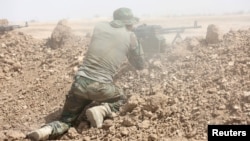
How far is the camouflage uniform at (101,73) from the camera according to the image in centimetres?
466

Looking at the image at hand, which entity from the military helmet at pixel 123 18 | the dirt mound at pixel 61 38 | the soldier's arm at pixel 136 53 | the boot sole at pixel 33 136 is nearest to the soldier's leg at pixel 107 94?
the soldier's arm at pixel 136 53

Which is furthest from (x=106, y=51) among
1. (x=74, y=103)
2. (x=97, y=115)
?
(x=97, y=115)

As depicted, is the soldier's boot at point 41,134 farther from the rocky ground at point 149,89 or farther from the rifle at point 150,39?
the rifle at point 150,39

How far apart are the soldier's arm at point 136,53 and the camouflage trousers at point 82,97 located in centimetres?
68

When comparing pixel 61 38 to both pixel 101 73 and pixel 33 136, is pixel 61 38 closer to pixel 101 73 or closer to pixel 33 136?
pixel 101 73

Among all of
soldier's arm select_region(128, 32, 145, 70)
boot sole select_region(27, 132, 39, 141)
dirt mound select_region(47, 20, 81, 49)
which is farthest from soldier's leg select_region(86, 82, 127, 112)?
dirt mound select_region(47, 20, 81, 49)

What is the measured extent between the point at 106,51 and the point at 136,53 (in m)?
0.56

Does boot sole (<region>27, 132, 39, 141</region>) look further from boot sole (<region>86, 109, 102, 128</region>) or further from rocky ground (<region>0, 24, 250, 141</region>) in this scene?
boot sole (<region>86, 109, 102, 128</region>)

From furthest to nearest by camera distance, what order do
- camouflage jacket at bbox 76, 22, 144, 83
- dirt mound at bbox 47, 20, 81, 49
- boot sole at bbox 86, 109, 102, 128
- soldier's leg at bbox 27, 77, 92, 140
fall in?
dirt mound at bbox 47, 20, 81, 49 → camouflage jacket at bbox 76, 22, 144, 83 → soldier's leg at bbox 27, 77, 92, 140 → boot sole at bbox 86, 109, 102, 128

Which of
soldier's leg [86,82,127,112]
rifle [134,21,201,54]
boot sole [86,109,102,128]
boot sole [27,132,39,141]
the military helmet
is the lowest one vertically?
boot sole [27,132,39,141]

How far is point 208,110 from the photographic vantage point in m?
4.22

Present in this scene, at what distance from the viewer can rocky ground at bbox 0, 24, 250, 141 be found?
13.5ft

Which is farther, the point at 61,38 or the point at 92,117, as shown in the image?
the point at 61,38

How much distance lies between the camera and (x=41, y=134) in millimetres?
4332
